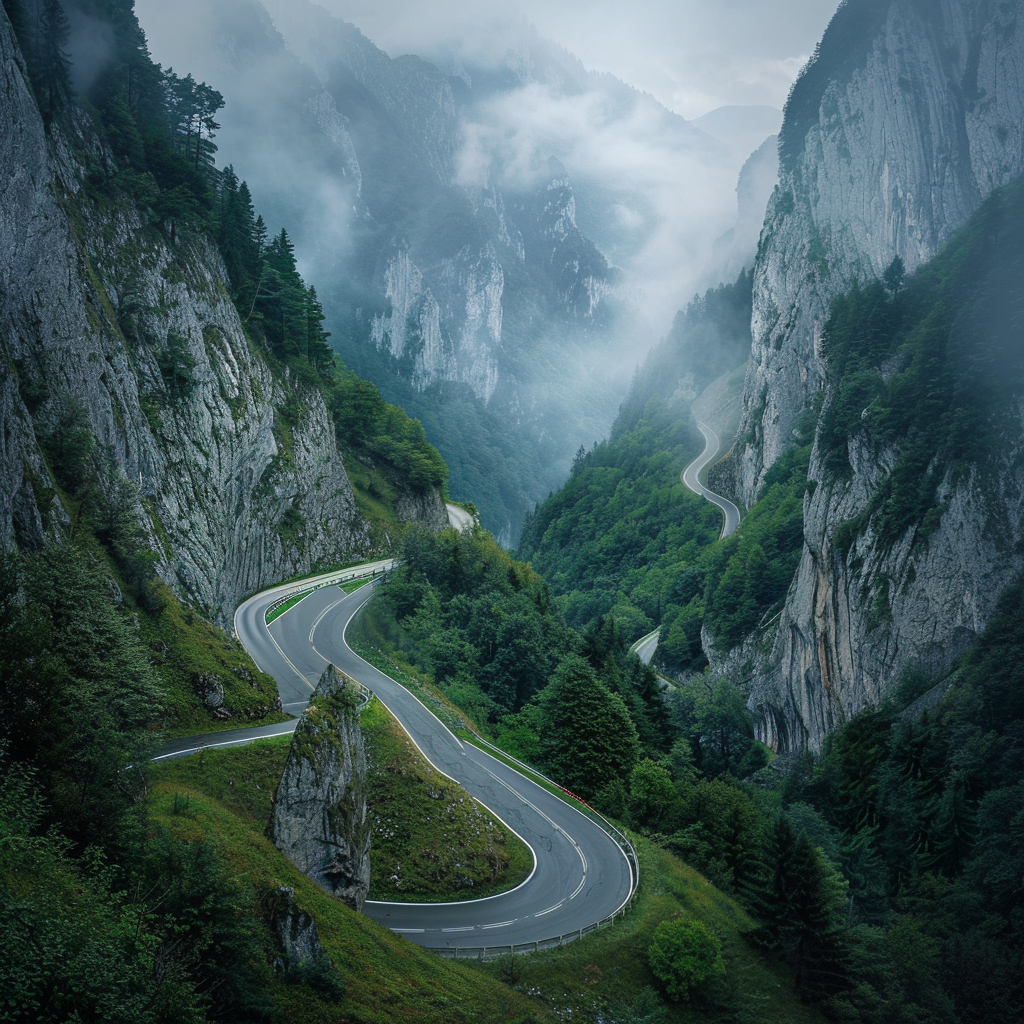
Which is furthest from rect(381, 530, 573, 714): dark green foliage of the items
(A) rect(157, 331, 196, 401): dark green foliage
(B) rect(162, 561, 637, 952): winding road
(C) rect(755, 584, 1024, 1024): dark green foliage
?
(A) rect(157, 331, 196, 401): dark green foliage

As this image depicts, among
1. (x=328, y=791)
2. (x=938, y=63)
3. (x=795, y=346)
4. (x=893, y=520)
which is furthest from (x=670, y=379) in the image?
(x=328, y=791)

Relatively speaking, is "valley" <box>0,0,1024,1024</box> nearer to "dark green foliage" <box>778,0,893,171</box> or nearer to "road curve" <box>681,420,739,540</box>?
"dark green foliage" <box>778,0,893,171</box>

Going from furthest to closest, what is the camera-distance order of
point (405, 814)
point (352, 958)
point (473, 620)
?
point (473, 620) → point (405, 814) → point (352, 958)

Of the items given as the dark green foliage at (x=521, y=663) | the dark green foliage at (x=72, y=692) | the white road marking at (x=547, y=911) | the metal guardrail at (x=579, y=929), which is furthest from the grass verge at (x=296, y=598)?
the white road marking at (x=547, y=911)

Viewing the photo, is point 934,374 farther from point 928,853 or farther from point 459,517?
point 459,517

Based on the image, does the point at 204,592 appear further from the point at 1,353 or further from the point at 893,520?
the point at 893,520

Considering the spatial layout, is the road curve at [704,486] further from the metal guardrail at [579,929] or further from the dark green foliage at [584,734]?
the metal guardrail at [579,929]

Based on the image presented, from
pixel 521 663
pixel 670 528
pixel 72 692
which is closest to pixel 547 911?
pixel 72 692
